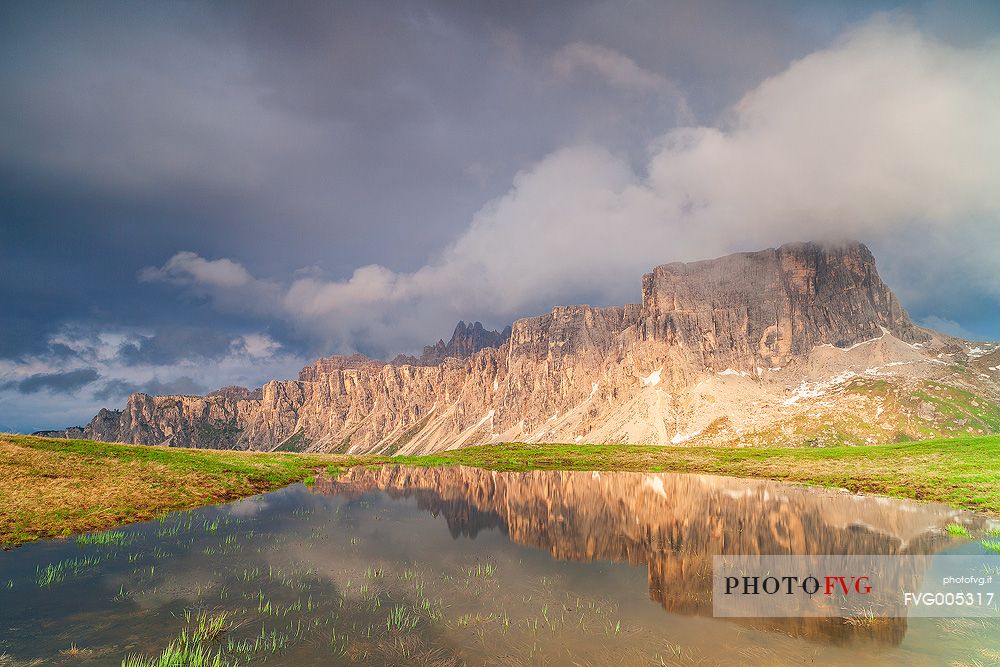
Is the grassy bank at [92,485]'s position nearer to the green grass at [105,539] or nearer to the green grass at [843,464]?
the green grass at [105,539]

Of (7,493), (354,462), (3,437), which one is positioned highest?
(3,437)

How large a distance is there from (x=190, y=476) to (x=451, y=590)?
126ft

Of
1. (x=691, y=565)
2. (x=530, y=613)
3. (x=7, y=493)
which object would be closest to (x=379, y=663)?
(x=530, y=613)

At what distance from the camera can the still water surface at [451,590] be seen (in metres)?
13.8

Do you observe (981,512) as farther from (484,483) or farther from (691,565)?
(484,483)

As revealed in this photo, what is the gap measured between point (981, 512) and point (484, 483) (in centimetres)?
4983

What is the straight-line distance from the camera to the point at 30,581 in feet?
62.1

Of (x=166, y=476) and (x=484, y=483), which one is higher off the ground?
(x=166, y=476)

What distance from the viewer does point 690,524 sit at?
3359 centimetres

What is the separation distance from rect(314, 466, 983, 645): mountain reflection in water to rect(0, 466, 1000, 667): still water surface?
191 millimetres

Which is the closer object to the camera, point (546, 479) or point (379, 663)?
point (379, 663)

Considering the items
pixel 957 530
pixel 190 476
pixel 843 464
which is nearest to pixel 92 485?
pixel 190 476

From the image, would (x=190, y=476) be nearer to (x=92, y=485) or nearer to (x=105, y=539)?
(x=92, y=485)

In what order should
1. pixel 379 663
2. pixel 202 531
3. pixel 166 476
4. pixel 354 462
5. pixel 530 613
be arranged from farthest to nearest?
pixel 354 462, pixel 166 476, pixel 202 531, pixel 530 613, pixel 379 663
